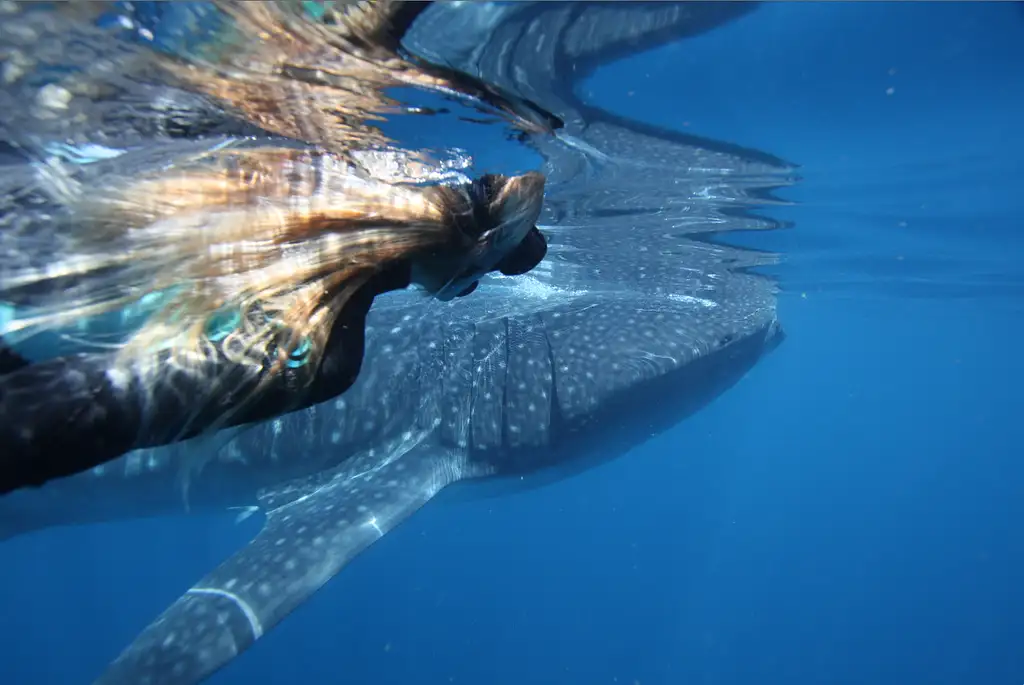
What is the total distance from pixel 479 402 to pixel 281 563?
11.0 feet

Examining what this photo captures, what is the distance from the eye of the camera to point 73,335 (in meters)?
1.86

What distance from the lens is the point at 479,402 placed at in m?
8.49

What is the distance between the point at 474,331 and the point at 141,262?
7292mm

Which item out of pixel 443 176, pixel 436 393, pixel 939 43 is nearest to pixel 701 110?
pixel 939 43

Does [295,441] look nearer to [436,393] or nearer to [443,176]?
[436,393]

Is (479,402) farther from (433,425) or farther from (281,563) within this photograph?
(281,563)

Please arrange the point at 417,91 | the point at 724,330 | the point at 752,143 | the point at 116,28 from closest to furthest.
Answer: the point at 116,28 < the point at 417,91 < the point at 752,143 < the point at 724,330

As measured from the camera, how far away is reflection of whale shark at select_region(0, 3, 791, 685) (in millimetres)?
5891

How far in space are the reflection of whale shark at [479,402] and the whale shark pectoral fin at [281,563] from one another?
0.02 meters

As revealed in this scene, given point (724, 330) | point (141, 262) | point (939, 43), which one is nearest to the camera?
point (141, 262)

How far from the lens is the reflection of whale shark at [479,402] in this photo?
19.3 ft

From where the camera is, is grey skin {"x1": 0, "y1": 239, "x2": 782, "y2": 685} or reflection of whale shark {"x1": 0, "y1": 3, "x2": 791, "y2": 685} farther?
grey skin {"x1": 0, "y1": 239, "x2": 782, "y2": 685}

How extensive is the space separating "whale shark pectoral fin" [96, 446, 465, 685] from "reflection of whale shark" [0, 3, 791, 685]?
0.08 ft

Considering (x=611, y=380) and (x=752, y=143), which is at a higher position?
(x=752, y=143)
